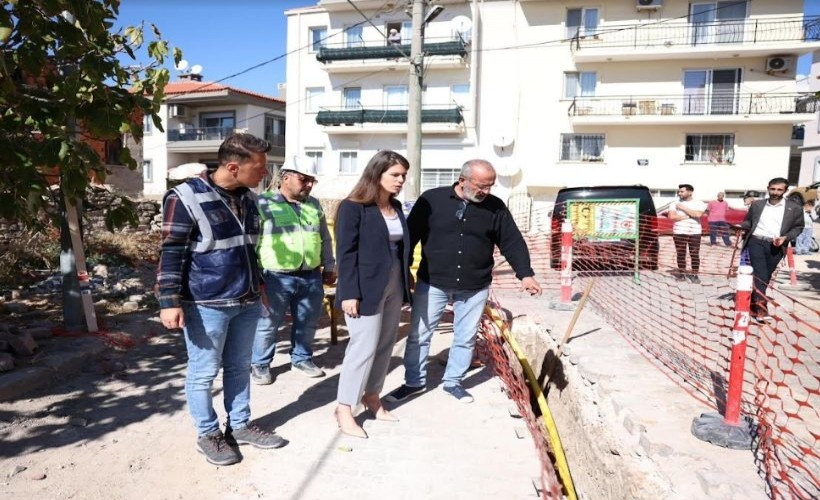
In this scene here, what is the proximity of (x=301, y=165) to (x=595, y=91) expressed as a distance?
2049 centimetres

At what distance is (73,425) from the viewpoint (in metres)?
3.60

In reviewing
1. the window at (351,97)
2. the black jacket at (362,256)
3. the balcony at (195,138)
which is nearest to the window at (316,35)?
the window at (351,97)

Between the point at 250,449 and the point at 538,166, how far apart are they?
67.9ft

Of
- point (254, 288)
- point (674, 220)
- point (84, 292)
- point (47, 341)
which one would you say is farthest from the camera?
point (674, 220)

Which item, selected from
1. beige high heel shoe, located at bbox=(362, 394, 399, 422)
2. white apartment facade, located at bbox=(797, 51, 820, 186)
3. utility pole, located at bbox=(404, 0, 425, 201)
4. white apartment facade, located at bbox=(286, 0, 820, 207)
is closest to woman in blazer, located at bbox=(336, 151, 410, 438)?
beige high heel shoe, located at bbox=(362, 394, 399, 422)

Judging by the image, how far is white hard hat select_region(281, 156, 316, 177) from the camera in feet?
13.6

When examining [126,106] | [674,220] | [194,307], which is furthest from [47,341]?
[674,220]

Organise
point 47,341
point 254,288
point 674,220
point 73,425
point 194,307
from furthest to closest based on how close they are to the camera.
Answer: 1. point 674,220
2. point 47,341
3. point 73,425
4. point 254,288
5. point 194,307

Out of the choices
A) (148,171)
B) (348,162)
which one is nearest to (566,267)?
(348,162)

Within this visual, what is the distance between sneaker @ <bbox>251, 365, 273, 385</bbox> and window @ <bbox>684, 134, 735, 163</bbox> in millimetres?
21302

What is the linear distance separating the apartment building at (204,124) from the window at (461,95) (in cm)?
1085

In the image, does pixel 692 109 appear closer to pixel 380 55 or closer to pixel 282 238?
pixel 380 55

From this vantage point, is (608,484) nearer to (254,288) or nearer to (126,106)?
(254,288)

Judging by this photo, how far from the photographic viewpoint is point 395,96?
949 inches
